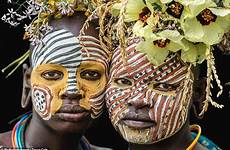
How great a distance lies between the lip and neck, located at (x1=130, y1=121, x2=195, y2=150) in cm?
19

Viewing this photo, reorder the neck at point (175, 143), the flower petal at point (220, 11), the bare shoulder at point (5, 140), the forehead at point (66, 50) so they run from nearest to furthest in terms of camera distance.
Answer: the flower petal at point (220, 11)
the neck at point (175, 143)
the forehead at point (66, 50)
the bare shoulder at point (5, 140)

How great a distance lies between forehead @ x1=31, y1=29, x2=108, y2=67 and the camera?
443 centimetres

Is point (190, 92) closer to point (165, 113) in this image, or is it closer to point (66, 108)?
point (165, 113)

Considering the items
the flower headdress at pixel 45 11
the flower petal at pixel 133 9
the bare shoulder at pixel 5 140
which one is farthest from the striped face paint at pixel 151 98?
the bare shoulder at pixel 5 140

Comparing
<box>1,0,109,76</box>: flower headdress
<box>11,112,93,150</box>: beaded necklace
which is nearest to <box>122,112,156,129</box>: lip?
<box>1,0,109,76</box>: flower headdress

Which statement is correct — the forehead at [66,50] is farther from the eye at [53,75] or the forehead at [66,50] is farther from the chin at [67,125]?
the chin at [67,125]

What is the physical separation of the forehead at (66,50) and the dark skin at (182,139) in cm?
57

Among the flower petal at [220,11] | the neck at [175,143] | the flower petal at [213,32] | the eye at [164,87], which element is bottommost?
the neck at [175,143]

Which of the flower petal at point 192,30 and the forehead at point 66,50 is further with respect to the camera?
the forehead at point 66,50

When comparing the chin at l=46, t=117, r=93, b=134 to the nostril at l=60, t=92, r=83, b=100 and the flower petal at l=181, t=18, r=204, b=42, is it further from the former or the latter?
the flower petal at l=181, t=18, r=204, b=42

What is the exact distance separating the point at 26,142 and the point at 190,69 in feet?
4.02

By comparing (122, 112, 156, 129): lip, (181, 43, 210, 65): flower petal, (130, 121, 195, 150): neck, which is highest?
(181, 43, 210, 65): flower petal

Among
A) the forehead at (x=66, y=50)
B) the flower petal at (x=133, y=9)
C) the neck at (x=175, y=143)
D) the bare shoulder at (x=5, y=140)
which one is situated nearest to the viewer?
the flower petal at (x=133, y=9)

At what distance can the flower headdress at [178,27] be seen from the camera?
13.0ft
